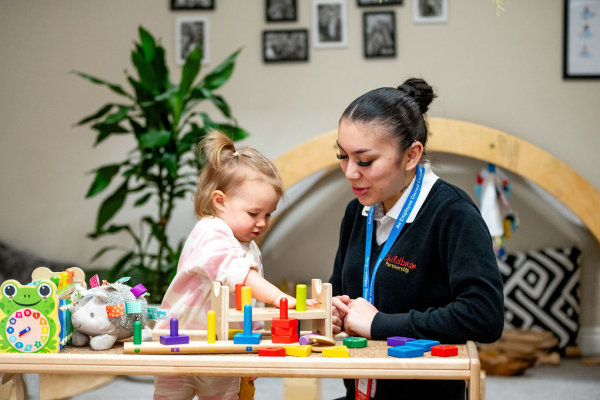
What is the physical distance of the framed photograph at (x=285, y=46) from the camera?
147 inches

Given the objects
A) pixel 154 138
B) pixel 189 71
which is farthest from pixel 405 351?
pixel 189 71

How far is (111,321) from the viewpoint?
126 centimetres

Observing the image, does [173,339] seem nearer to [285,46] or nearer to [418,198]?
[418,198]

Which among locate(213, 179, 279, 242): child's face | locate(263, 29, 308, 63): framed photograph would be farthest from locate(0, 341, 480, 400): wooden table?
locate(263, 29, 308, 63): framed photograph

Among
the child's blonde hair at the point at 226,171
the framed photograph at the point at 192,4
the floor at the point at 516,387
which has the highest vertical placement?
the framed photograph at the point at 192,4

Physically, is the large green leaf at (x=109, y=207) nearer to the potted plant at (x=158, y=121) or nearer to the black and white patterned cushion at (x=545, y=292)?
the potted plant at (x=158, y=121)

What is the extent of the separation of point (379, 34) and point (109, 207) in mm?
1626

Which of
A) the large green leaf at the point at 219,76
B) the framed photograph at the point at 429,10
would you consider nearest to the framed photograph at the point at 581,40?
the framed photograph at the point at 429,10

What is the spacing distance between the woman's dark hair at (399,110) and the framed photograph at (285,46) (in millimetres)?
2285

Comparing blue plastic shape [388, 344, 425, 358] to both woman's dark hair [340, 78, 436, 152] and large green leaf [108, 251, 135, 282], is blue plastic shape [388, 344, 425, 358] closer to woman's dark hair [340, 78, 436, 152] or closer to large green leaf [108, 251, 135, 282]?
woman's dark hair [340, 78, 436, 152]

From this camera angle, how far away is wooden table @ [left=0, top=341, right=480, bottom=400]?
109cm

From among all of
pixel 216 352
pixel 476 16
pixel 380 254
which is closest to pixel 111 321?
pixel 216 352

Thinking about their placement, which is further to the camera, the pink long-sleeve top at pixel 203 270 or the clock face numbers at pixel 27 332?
the pink long-sleeve top at pixel 203 270

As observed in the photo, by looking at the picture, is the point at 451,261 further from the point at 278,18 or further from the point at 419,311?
the point at 278,18
